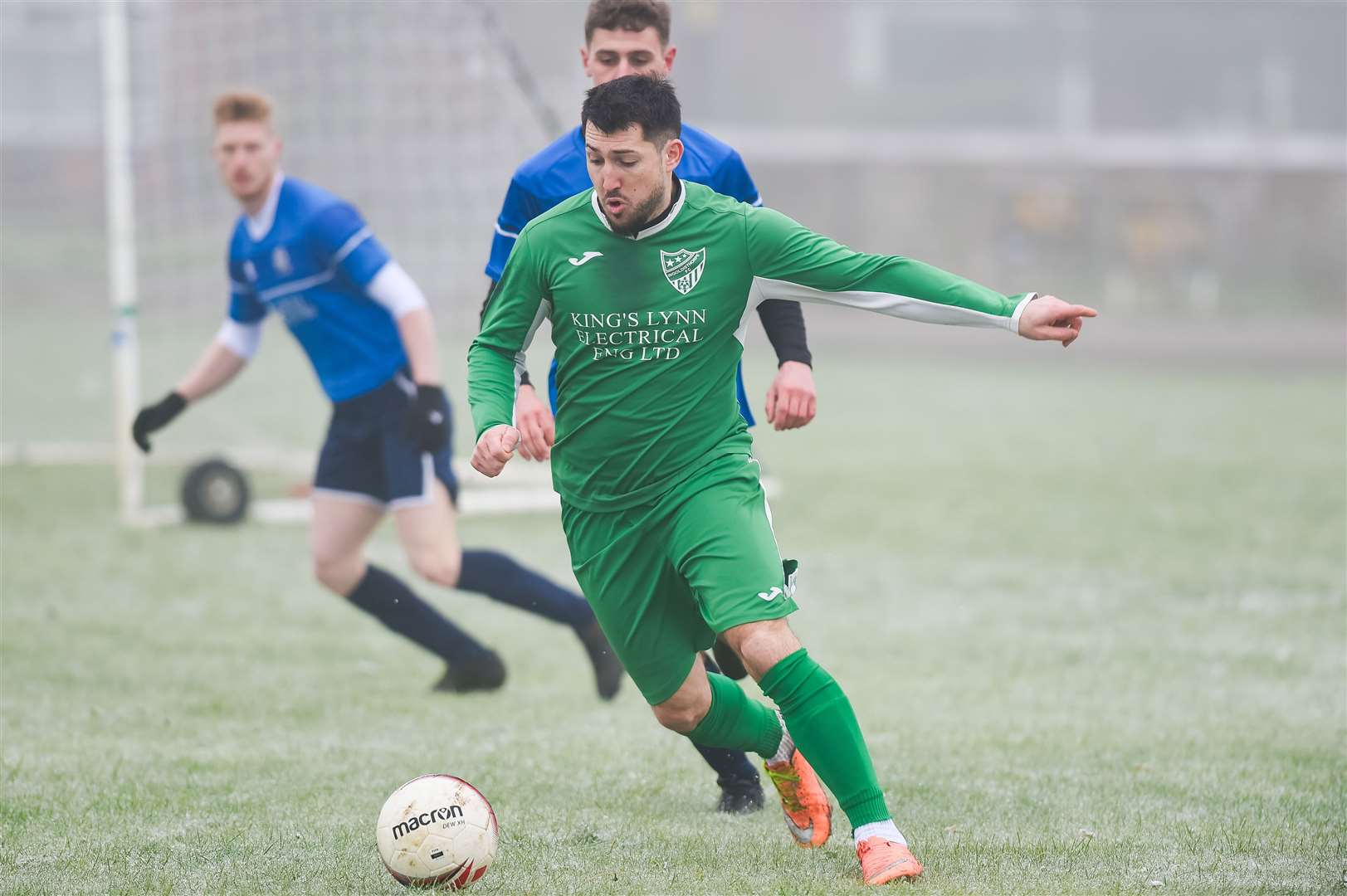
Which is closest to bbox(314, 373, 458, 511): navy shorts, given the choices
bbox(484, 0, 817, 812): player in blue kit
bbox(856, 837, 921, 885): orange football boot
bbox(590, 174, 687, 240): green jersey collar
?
bbox(484, 0, 817, 812): player in blue kit

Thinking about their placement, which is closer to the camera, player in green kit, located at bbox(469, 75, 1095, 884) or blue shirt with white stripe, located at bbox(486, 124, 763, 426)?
player in green kit, located at bbox(469, 75, 1095, 884)

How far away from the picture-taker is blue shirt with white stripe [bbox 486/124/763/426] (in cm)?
482

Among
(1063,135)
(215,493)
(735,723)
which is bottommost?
(215,493)

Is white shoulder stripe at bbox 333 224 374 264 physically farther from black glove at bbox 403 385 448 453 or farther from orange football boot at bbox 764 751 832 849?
orange football boot at bbox 764 751 832 849

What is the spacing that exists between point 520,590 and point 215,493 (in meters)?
5.33

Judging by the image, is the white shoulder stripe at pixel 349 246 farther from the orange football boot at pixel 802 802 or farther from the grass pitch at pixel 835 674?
the orange football boot at pixel 802 802

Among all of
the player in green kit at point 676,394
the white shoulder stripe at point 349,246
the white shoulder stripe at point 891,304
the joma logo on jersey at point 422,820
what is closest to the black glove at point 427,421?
the white shoulder stripe at point 349,246

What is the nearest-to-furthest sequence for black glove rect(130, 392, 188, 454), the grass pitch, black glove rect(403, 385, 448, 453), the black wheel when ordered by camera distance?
the grass pitch → black glove rect(403, 385, 448, 453) → black glove rect(130, 392, 188, 454) → the black wheel

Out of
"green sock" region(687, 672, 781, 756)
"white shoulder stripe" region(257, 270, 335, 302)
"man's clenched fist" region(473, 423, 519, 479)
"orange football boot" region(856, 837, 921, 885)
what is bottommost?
"orange football boot" region(856, 837, 921, 885)

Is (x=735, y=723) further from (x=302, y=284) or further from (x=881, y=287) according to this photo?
(x=302, y=284)

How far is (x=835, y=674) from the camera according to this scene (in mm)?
7531

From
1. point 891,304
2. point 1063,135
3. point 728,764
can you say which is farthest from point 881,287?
point 1063,135

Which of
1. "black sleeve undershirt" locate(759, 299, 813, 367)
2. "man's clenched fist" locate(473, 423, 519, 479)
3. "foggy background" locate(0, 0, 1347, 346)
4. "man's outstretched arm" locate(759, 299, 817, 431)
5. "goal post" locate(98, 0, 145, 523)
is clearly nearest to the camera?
"man's clenched fist" locate(473, 423, 519, 479)

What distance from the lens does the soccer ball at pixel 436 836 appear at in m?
3.89
